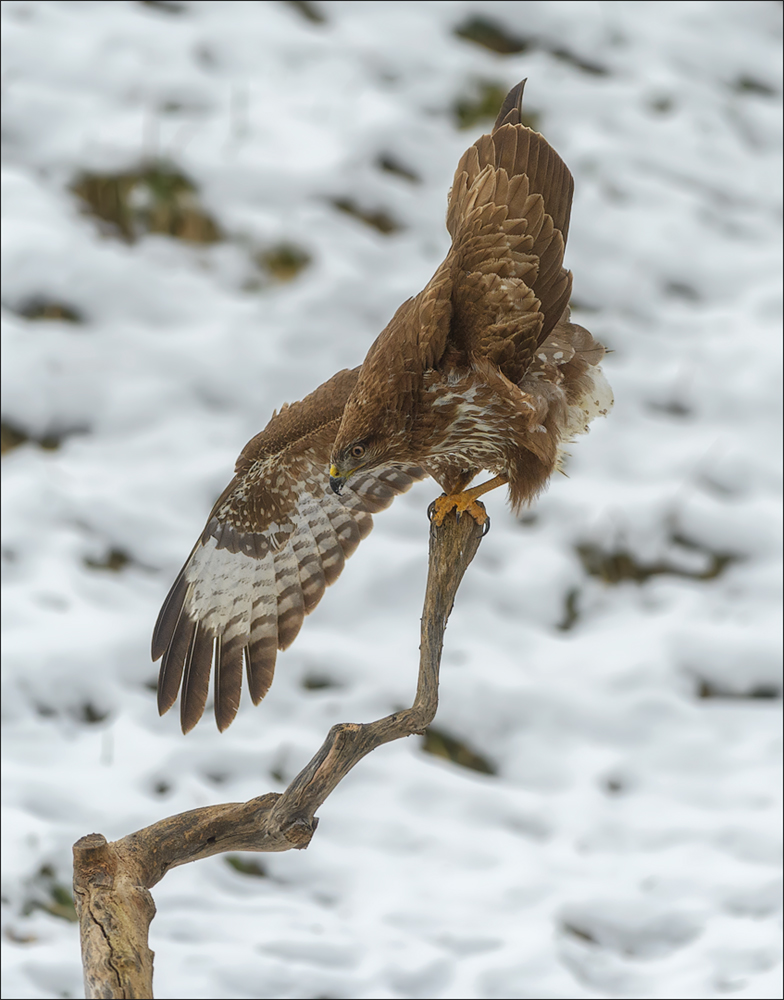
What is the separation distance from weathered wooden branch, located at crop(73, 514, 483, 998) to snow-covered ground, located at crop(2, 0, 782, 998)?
238 centimetres

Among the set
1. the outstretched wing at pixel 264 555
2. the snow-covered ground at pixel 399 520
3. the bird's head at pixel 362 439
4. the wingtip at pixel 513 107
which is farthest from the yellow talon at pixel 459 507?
the snow-covered ground at pixel 399 520

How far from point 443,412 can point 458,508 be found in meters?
0.42

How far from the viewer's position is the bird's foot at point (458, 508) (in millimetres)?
3418

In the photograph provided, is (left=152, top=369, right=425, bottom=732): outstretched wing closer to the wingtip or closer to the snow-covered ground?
the wingtip

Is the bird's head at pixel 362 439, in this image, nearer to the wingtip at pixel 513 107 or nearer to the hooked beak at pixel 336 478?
the hooked beak at pixel 336 478

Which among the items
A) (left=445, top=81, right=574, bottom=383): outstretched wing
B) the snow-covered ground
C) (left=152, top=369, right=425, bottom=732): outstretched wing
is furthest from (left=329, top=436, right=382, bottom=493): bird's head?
the snow-covered ground

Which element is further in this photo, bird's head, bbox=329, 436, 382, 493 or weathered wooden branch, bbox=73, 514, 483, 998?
bird's head, bbox=329, 436, 382, 493

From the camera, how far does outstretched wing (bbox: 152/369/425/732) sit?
3830mm

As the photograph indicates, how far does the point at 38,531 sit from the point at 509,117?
158 inches

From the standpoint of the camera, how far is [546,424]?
3262 mm

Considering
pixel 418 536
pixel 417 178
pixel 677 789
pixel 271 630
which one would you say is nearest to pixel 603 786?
pixel 677 789

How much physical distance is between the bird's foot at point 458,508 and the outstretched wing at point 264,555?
1.68 feet

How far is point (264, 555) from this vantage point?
4184mm

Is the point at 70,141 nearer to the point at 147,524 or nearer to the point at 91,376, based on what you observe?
the point at 91,376
